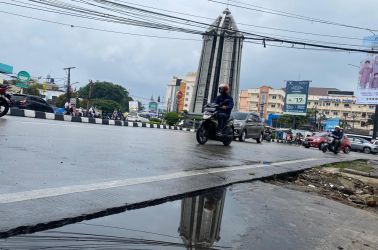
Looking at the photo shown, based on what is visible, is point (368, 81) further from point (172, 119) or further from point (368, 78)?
point (172, 119)

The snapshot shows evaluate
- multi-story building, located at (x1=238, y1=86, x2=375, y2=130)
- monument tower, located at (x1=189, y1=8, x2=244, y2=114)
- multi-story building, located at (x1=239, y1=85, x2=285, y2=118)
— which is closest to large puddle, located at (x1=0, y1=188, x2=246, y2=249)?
monument tower, located at (x1=189, y1=8, x2=244, y2=114)

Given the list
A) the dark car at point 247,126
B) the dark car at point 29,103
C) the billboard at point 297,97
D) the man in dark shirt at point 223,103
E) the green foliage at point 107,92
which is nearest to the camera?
the man in dark shirt at point 223,103

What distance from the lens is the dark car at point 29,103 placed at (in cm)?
2208

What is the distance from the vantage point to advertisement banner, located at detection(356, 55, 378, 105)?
37.1m

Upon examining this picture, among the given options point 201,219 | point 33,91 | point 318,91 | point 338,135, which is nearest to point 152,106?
point 33,91

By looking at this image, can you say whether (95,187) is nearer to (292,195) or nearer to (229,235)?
(229,235)

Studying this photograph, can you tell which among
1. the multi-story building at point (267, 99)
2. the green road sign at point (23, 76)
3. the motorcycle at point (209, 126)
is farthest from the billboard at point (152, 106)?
the motorcycle at point (209, 126)

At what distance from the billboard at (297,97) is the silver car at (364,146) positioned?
37.8 ft

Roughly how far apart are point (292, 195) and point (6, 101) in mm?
9641

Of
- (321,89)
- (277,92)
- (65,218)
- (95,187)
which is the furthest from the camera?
(321,89)

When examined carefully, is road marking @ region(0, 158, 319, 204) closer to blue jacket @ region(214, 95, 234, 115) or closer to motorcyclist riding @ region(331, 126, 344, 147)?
blue jacket @ region(214, 95, 234, 115)

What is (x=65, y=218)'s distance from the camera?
2.81 m

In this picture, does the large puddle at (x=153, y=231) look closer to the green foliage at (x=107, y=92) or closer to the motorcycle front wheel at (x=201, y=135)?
the motorcycle front wheel at (x=201, y=135)

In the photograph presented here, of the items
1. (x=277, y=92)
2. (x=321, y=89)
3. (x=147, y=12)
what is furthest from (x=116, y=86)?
(x=147, y=12)
